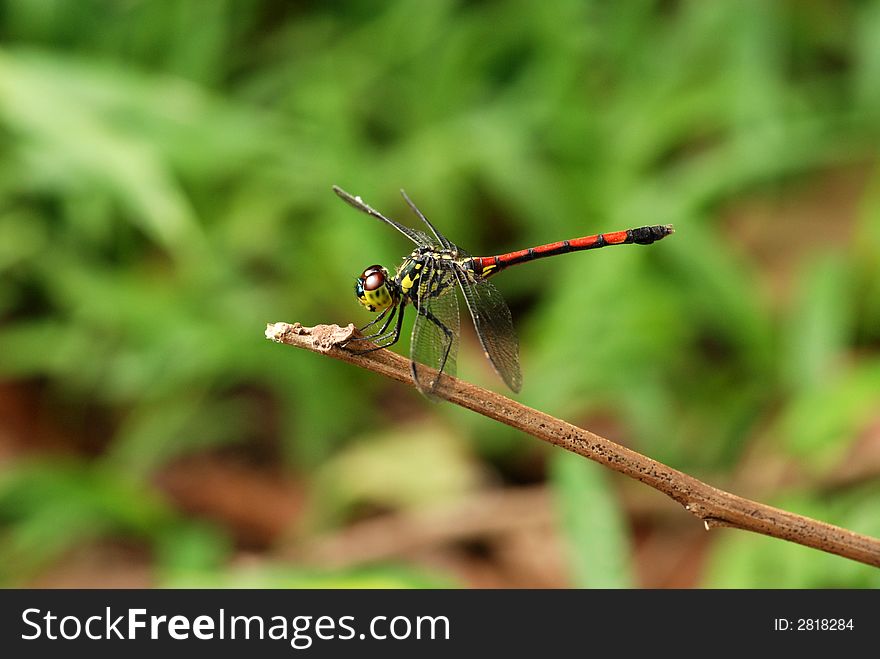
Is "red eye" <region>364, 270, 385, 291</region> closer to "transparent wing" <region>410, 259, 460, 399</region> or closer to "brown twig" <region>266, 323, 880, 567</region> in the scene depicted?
"transparent wing" <region>410, 259, 460, 399</region>

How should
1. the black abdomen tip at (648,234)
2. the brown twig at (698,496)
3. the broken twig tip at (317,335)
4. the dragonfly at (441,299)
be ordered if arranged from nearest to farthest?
the brown twig at (698,496) → the broken twig tip at (317,335) → the dragonfly at (441,299) → the black abdomen tip at (648,234)

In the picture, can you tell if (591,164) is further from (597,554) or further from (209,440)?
(597,554)

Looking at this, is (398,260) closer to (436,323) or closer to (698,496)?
(436,323)

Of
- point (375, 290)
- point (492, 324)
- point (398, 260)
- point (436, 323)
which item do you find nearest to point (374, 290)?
point (375, 290)

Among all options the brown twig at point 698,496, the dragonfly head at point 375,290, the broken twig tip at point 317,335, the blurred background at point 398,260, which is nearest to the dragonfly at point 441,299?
the dragonfly head at point 375,290

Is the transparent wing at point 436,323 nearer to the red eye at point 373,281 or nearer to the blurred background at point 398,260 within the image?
the red eye at point 373,281

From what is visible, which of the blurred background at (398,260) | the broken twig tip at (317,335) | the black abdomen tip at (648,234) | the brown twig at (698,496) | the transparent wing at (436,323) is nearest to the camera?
the brown twig at (698,496)
